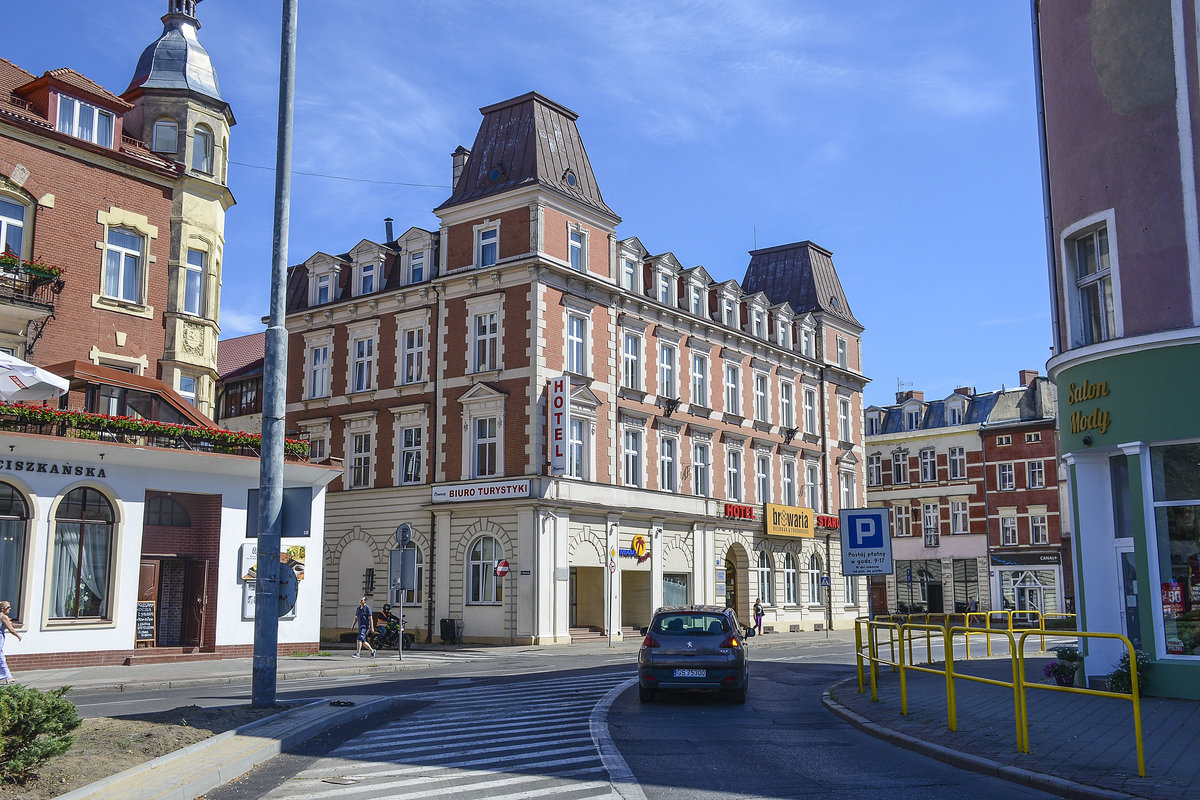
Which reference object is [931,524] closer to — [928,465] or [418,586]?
[928,465]

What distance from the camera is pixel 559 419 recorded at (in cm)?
3719

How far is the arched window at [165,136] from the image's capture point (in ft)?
96.8

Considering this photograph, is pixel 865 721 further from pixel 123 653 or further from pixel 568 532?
pixel 568 532

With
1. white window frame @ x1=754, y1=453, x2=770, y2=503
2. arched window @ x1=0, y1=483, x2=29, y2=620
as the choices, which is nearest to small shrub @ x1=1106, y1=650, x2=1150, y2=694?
arched window @ x1=0, y1=483, x2=29, y2=620

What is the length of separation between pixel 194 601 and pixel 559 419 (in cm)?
1416

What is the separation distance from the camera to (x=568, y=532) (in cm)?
3797

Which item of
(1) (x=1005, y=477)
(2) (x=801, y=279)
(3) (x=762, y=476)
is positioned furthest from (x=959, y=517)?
(3) (x=762, y=476)

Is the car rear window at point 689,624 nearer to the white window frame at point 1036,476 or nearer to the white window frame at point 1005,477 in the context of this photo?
the white window frame at point 1036,476

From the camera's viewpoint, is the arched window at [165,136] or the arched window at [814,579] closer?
the arched window at [165,136]

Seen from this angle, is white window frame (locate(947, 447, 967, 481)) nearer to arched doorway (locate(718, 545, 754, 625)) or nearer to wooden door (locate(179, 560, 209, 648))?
arched doorway (locate(718, 545, 754, 625))

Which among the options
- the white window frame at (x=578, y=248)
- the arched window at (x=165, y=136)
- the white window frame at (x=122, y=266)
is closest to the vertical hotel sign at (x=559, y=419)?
the white window frame at (x=578, y=248)

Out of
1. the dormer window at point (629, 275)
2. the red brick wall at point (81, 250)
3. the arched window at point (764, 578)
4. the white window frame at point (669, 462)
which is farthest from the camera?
the arched window at point (764, 578)

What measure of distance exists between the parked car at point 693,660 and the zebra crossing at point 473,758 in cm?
106

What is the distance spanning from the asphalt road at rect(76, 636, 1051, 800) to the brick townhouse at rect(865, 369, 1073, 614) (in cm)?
5302
